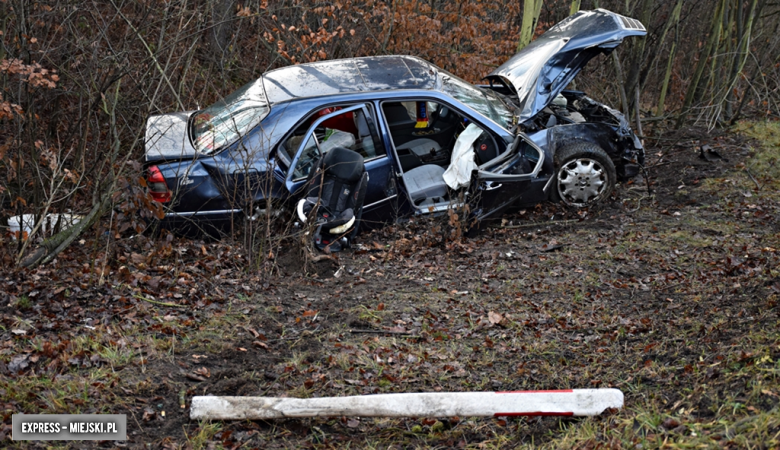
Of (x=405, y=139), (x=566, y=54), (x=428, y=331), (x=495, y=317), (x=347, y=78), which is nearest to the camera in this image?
(x=428, y=331)

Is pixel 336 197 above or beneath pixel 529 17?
beneath

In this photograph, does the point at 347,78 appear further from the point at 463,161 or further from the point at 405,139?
the point at 463,161

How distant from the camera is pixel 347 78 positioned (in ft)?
21.7

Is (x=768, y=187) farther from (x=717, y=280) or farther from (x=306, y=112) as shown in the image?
(x=306, y=112)

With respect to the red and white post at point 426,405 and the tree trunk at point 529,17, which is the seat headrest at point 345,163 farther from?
the tree trunk at point 529,17

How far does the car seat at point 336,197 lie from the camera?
6035 mm

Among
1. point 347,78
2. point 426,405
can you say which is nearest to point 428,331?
point 426,405

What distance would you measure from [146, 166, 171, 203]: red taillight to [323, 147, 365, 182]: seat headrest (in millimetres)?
1441

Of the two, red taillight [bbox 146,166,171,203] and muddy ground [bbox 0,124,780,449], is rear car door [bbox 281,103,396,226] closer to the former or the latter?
muddy ground [bbox 0,124,780,449]

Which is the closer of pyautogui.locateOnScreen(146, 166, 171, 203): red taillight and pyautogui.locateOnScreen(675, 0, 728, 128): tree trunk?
pyautogui.locateOnScreen(146, 166, 171, 203): red taillight

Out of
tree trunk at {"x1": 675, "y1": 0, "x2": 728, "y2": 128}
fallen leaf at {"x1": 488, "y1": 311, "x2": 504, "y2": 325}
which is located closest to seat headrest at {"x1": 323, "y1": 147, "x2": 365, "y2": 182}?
fallen leaf at {"x1": 488, "y1": 311, "x2": 504, "y2": 325}

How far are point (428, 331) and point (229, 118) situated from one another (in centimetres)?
312

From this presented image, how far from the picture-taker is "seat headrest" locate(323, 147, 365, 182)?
6035 mm

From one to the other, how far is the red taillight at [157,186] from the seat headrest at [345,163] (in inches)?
56.7
